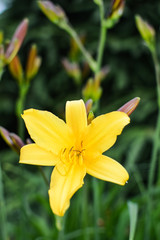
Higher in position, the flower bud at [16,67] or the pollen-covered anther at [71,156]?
the flower bud at [16,67]

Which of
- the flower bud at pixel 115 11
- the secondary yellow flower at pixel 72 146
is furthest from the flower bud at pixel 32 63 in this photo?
the secondary yellow flower at pixel 72 146

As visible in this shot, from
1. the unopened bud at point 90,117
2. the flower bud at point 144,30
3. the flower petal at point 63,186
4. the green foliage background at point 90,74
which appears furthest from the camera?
the green foliage background at point 90,74

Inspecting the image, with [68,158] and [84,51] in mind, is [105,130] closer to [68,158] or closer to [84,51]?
[68,158]

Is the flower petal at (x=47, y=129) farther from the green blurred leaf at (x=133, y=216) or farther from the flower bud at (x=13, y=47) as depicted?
the flower bud at (x=13, y=47)

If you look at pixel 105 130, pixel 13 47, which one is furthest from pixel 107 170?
pixel 13 47

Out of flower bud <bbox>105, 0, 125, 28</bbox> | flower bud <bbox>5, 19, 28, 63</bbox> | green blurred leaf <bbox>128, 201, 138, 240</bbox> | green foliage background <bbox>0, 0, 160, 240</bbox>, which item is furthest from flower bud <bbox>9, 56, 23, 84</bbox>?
green foliage background <bbox>0, 0, 160, 240</bbox>

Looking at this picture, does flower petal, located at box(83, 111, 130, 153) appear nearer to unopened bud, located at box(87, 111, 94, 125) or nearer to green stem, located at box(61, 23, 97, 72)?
unopened bud, located at box(87, 111, 94, 125)

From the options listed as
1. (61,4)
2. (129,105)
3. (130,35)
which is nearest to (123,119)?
(129,105)
